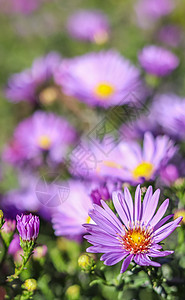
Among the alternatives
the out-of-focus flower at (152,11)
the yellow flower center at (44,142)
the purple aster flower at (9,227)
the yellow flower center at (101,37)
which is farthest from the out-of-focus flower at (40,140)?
the out-of-focus flower at (152,11)

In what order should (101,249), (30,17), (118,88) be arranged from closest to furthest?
(101,249), (118,88), (30,17)

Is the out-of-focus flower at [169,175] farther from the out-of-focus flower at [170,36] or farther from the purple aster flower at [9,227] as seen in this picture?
the out-of-focus flower at [170,36]

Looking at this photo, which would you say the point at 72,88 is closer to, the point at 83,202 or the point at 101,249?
the point at 83,202

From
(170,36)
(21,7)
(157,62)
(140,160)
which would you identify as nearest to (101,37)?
(157,62)

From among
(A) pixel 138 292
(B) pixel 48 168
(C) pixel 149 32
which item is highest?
(C) pixel 149 32

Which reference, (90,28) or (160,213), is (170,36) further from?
(160,213)

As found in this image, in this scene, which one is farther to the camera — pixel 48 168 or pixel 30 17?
pixel 30 17

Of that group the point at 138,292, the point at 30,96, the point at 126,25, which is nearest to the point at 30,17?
the point at 126,25
